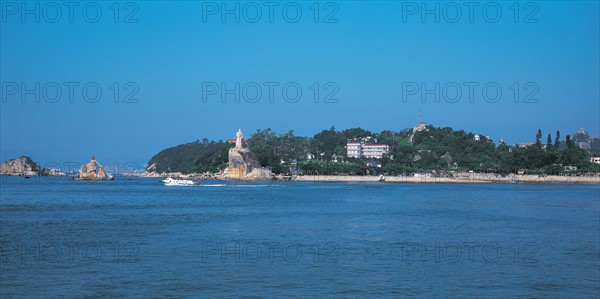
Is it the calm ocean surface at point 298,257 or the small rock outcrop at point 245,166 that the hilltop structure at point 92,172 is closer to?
the small rock outcrop at point 245,166

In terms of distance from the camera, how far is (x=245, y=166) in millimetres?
146000

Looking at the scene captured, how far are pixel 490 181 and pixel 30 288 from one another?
13525 centimetres

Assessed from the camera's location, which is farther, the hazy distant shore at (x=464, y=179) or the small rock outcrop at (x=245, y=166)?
the small rock outcrop at (x=245, y=166)

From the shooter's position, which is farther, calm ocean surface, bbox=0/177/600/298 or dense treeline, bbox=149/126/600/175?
dense treeline, bbox=149/126/600/175

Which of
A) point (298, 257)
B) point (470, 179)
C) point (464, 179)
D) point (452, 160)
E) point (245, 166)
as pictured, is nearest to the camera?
point (298, 257)

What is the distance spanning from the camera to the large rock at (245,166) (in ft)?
479

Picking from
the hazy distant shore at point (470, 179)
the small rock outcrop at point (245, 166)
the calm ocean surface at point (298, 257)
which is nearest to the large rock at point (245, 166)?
the small rock outcrop at point (245, 166)

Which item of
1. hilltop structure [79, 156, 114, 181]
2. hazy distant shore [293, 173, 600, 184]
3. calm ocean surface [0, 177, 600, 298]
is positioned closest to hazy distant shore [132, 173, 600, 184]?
hazy distant shore [293, 173, 600, 184]

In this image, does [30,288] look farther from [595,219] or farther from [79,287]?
[595,219]

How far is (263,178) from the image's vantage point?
14788cm

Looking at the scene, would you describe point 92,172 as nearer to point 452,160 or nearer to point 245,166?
point 245,166

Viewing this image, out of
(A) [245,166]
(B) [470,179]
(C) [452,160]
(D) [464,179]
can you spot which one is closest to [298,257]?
(A) [245,166]

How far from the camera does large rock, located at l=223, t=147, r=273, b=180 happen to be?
14588 centimetres

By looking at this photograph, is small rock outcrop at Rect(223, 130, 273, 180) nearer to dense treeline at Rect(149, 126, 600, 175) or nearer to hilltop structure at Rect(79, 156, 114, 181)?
dense treeline at Rect(149, 126, 600, 175)
